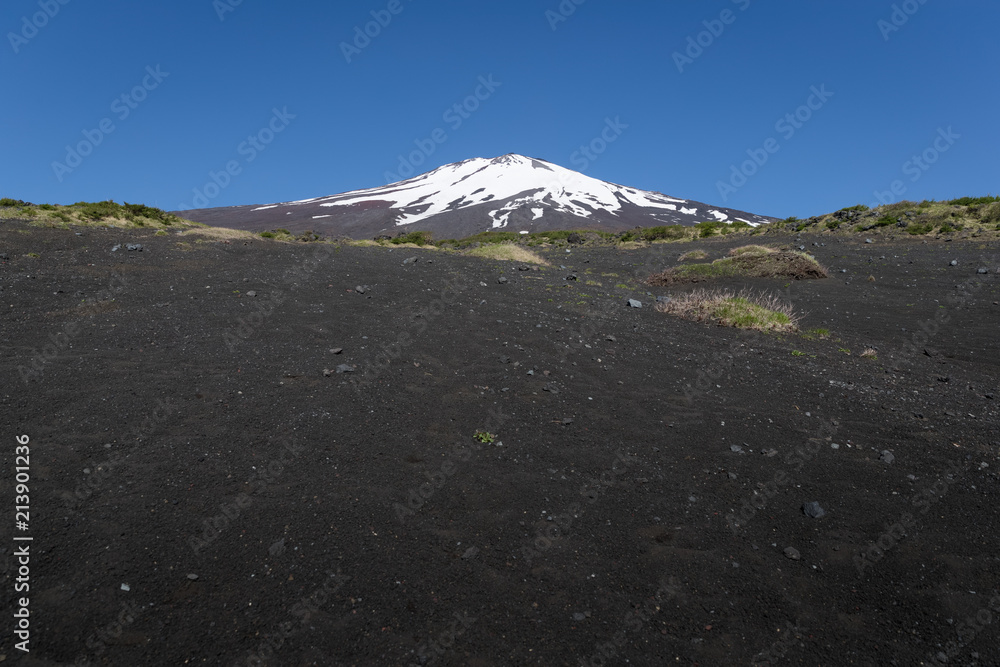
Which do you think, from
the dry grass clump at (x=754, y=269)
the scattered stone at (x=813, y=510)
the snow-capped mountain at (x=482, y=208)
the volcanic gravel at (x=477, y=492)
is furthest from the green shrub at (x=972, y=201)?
the snow-capped mountain at (x=482, y=208)

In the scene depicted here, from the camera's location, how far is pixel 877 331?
11.8 meters

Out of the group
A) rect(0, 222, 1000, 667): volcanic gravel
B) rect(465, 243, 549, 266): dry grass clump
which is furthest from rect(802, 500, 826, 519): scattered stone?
rect(465, 243, 549, 266): dry grass clump

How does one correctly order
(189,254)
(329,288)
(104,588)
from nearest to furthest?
(104,588)
(329,288)
(189,254)

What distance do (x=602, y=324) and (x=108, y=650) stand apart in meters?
9.12

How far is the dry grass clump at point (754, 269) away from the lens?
17.4 m

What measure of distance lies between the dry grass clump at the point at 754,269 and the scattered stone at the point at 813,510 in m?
13.1

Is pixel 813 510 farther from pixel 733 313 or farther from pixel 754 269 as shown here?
pixel 754 269

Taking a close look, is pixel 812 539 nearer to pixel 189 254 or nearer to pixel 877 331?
pixel 877 331

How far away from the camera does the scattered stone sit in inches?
186

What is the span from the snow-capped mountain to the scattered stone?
70777 mm

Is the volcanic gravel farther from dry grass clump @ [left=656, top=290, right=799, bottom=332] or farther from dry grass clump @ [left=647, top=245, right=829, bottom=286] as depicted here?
dry grass clump @ [left=647, top=245, right=829, bottom=286]

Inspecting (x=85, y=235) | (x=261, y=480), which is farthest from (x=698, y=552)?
(x=85, y=235)

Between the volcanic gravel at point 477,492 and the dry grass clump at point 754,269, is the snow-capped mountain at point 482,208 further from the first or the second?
the volcanic gravel at point 477,492

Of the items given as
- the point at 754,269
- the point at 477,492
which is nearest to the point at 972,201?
the point at 754,269
